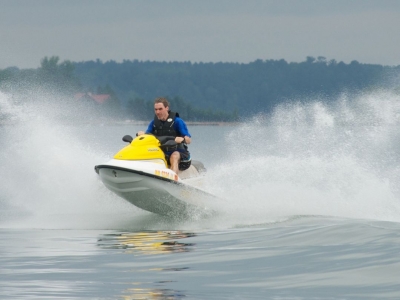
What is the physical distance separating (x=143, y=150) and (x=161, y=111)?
2.38 ft

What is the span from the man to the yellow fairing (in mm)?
282

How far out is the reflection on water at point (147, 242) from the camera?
10906mm

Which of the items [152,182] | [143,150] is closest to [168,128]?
[143,150]

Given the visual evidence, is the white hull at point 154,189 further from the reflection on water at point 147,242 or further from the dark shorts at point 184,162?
the reflection on water at point 147,242

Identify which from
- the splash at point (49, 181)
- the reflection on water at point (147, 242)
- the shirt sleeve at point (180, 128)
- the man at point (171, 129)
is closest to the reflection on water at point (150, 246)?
the reflection on water at point (147, 242)

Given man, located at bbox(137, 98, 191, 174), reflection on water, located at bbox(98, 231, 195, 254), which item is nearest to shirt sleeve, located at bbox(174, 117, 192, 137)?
man, located at bbox(137, 98, 191, 174)

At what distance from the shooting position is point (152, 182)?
1304 cm

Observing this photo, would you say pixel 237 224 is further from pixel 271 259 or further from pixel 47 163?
pixel 47 163

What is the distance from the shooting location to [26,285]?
8.66 m

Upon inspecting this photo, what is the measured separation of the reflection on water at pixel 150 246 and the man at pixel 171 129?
1453mm

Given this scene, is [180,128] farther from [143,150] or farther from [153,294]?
[153,294]

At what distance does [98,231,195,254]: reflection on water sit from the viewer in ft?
35.8

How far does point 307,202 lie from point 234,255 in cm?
474

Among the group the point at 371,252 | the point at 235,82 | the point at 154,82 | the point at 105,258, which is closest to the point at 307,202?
the point at 371,252
